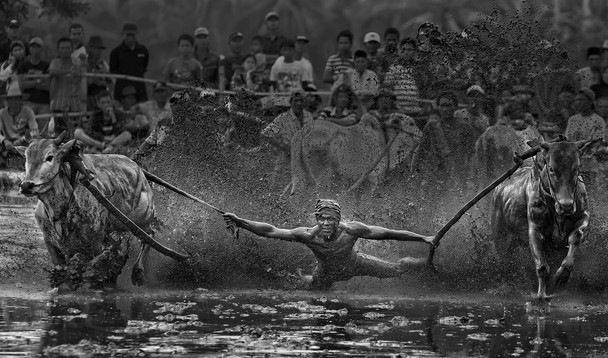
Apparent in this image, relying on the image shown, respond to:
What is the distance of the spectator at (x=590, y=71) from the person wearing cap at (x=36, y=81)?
8539mm

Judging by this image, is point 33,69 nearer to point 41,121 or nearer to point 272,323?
point 41,121

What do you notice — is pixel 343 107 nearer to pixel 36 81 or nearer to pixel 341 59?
pixel 341 59

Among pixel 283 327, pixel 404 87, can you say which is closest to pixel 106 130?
pixel 404 87

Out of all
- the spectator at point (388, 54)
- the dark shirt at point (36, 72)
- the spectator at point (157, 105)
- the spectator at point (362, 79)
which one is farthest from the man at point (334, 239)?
the dark shirt at point (36, 72)

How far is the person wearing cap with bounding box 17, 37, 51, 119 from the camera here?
29514mm

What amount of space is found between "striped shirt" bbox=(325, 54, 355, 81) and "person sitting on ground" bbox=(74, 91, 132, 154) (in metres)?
3.28

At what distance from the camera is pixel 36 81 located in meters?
29.6

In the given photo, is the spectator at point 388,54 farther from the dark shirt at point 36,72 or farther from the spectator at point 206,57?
the dark shirt at point 36,72

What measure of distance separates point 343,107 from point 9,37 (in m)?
6.62

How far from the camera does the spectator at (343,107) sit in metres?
26.5

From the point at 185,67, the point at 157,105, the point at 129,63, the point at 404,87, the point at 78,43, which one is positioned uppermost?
the point at 78,43

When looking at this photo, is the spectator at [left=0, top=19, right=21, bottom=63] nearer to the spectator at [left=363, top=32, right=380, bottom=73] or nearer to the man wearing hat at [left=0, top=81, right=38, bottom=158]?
the man wearing hat at [left=0, top=81, right=38, bottom=158]

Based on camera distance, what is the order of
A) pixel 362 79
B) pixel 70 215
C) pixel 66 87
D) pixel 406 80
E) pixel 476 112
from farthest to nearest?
pixel 66 87, pixel 362 79, pixel 406 80, pixel 476 112, pixel 70 215

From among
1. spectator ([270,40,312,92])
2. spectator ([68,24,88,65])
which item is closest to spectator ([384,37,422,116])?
spectator ([270,40,312,92])
